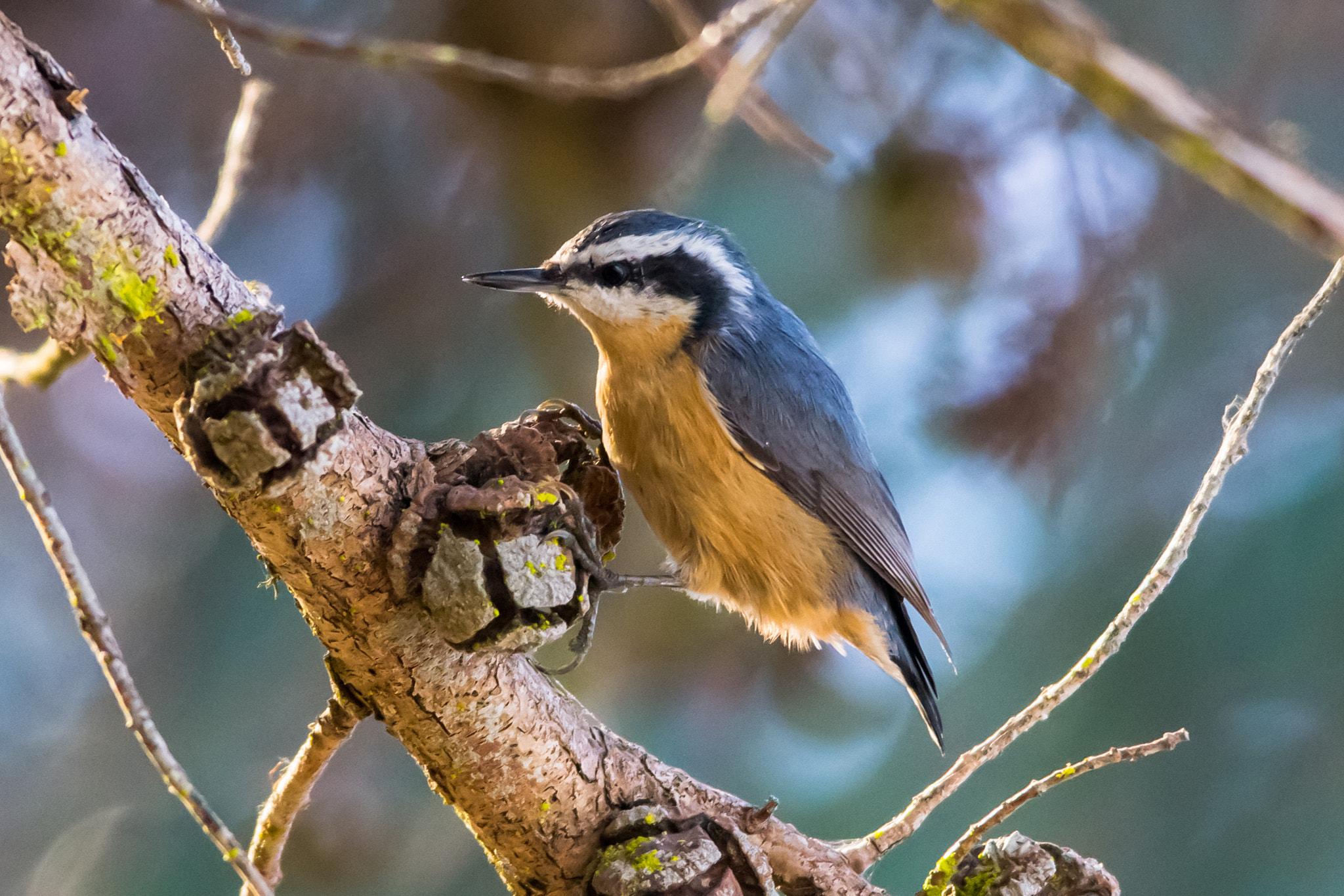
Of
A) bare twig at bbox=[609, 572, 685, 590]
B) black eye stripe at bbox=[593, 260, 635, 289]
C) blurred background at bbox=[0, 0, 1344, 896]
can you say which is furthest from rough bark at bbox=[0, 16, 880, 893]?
blurred background at bbox=[0, 0, 1344, 896]

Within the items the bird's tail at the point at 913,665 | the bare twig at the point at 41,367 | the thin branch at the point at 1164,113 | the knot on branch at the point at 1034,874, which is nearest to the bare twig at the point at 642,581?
the bird's tail at the point at 913,665

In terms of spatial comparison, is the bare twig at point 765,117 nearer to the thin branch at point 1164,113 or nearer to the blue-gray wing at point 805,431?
the blue-gray wing at point 805,431

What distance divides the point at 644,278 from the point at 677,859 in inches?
36.1

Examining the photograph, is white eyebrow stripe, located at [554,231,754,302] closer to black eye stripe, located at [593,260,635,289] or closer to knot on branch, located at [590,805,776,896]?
black eye stripe, located at [593,260,635,289]

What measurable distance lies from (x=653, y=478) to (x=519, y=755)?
633mm

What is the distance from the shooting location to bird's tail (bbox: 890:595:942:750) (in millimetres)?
1707

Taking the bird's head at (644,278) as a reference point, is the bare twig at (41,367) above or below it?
below

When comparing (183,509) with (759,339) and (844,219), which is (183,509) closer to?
(759,339)

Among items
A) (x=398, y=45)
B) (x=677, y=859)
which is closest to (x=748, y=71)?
(x=398, y=45)

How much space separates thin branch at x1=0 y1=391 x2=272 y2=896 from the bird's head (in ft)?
2.75

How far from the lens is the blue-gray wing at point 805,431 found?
157 cm

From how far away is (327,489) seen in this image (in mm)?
832

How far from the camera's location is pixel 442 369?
2082 mm

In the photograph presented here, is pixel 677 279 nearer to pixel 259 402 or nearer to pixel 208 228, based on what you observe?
pixel 208 228
